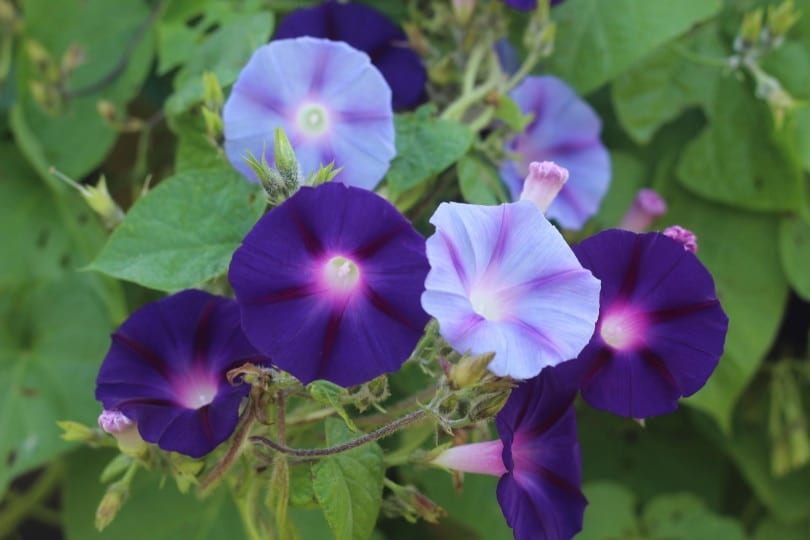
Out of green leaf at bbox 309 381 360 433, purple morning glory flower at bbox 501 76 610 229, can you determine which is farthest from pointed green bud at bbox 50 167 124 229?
purple morning glory flower at bbox 501 76 610 229

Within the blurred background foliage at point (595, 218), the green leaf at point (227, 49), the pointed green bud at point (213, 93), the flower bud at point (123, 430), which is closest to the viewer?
the flower bud at point (123, 430)

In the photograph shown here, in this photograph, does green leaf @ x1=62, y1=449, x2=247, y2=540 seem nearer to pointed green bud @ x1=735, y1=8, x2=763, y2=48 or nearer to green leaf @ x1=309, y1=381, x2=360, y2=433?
green leaf @ x1=309, y1=381, x2=360, y2=433

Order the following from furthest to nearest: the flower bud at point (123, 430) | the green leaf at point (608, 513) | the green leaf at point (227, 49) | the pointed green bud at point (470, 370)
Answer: the green leaf at point (608, 513) → the green leaf at point (227, 49) → the flower bud at point (123, 430) → the pointed green bud at point (470, 370)

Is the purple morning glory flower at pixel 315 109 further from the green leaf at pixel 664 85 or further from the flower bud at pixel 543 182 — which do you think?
the green leaf at pixel 664 85

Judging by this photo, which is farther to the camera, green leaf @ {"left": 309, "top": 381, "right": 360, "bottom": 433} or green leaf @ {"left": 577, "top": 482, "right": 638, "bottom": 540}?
green leaf @ {"left": 577, "top": 482, "right": 638, "bottom": 540}

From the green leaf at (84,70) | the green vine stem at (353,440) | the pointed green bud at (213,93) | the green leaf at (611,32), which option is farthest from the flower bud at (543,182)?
the green leaf at (84,70)

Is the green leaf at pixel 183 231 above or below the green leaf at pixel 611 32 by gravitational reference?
above

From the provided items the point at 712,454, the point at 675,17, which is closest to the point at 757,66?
the point at 675,17
